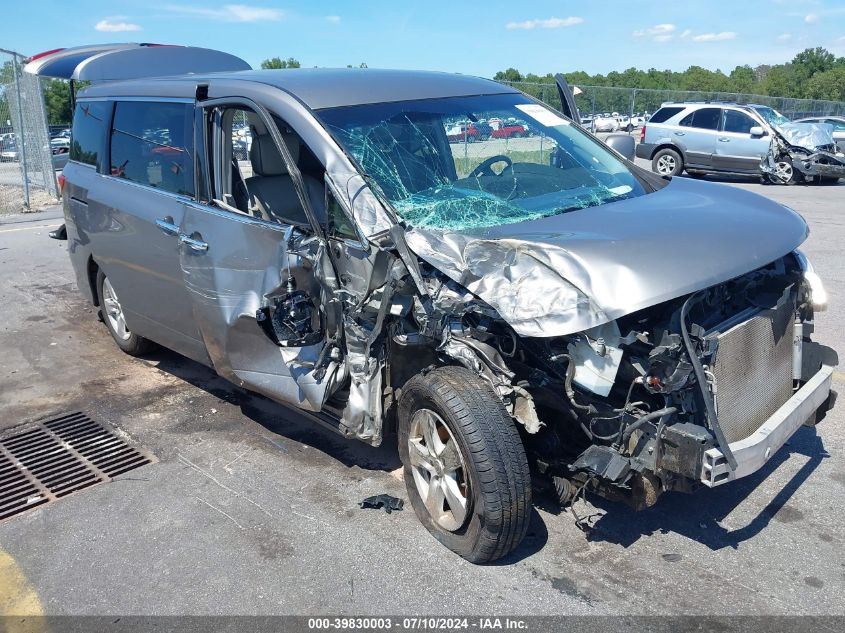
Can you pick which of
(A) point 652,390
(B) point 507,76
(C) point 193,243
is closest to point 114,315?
(C) point 193,243

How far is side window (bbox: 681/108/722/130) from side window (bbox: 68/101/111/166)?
15443 mm

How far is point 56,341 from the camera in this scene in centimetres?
651

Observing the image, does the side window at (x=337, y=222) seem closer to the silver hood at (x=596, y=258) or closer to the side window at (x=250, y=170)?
the silver hood at (x=596, y=258)

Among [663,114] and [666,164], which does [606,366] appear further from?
[663,114]

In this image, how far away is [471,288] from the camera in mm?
3029

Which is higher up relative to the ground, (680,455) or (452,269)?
(452,269)

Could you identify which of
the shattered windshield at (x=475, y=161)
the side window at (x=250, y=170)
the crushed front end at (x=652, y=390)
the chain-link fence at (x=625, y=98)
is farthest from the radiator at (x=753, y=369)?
the chain-link fence at (x=625, y=98)

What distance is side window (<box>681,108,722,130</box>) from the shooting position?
17703 millimetres

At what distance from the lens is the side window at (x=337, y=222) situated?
3549 millimetres

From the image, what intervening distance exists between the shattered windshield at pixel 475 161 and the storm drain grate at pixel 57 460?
2.22 metres

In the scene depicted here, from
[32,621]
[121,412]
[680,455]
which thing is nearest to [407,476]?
[680,455]

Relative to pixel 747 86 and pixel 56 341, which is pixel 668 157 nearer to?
pixel 56 341

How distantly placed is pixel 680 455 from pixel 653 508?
0.95 metres

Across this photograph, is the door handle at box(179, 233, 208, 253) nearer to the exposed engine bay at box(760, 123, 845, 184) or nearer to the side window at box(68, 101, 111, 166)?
the side window at box(68, 101, 111, 166)
